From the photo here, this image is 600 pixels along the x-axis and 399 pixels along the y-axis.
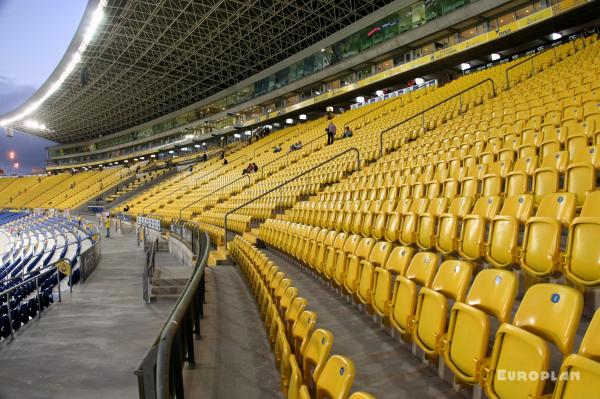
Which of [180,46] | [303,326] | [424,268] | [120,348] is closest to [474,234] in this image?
[424,268]

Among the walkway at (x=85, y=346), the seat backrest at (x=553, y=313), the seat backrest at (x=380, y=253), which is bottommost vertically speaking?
the walkway at (x=85, y=346)

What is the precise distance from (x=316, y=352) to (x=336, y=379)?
36cm

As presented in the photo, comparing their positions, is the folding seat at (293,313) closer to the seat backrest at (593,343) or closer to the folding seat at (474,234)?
the folding seat at (474,234)

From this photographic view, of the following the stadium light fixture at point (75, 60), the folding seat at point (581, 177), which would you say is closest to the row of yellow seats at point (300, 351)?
the folding seat at point (581, 177)

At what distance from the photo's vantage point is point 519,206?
3.17 m

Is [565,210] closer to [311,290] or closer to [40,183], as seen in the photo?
[311,290]

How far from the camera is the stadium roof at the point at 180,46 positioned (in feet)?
65.7

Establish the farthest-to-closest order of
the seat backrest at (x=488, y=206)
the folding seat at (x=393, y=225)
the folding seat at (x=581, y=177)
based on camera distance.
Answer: the folding seat at (x=393, y=225) → the seat backrest at (x=488, y=206) → the folding seat at (x=581, y=177)

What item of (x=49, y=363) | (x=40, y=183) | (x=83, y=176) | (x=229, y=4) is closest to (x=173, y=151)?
(x=83, y=176)

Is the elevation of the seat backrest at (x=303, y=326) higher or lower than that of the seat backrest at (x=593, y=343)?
lower

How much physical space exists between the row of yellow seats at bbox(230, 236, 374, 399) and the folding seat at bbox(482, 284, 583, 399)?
1.81 ft

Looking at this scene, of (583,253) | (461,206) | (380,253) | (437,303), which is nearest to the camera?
(437,303)

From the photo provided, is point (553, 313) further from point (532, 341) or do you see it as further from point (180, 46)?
point (180, 46)

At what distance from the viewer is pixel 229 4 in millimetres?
20062
